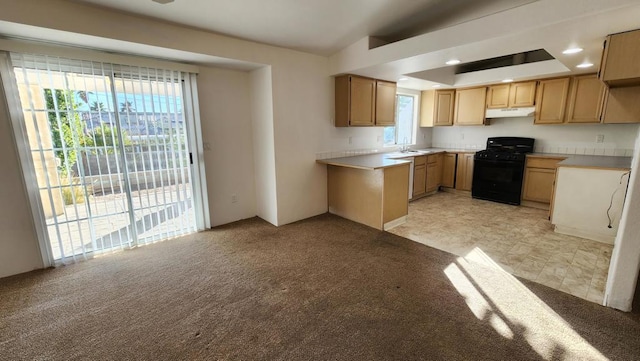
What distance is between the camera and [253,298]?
7.25 ft

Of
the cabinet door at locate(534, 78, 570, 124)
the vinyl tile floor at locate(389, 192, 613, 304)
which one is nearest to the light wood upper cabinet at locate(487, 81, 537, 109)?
the cabinet door at locate(534, 78, 570, 124)

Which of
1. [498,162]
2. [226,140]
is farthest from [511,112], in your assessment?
[226,140]

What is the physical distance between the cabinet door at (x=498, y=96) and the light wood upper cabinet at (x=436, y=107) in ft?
2.23

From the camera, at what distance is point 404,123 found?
19.0ft

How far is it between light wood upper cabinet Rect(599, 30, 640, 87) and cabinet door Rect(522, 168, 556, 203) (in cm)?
245

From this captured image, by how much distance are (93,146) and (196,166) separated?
1.04 meters

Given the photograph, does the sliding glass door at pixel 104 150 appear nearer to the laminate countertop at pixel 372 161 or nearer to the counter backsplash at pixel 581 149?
the laminate countertop at pixel 372 161

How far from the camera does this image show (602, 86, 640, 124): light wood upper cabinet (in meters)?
2.61

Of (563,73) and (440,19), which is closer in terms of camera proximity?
(440,19)

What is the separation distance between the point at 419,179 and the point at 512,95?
2.13 metres

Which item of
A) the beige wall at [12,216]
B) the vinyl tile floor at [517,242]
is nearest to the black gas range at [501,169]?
the vinyl tile floor at [517,242]

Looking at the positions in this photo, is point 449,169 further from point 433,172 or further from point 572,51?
point 572,51

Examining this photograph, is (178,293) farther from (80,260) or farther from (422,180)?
(422,180)

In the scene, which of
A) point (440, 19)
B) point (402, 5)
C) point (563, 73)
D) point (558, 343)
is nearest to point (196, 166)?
point (402, 5)
